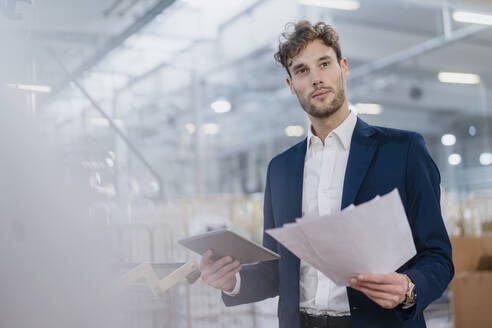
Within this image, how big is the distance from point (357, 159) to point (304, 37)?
0.38 meters

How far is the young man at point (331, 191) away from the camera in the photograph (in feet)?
4.14

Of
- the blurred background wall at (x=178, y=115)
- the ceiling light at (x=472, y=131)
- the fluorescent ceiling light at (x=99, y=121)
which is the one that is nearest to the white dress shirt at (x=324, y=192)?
the blurred background wall at (x=178, y=115)

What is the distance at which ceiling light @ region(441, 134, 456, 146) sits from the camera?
44.9 ft

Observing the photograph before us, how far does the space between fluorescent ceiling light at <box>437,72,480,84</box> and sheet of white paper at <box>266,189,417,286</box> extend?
1191 cm

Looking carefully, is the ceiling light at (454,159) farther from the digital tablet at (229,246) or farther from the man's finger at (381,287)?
the man's finger at (381,287)

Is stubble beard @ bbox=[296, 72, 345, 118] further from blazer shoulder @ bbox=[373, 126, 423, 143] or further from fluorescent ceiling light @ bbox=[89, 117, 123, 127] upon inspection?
fluorescent ceiling light @ bbox=[89, 117, 123, 127]

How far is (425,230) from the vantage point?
4.13 ft

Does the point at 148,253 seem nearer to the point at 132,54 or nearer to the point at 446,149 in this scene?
the point at 132,54

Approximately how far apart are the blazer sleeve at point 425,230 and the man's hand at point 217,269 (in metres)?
0.43

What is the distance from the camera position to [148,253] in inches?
102

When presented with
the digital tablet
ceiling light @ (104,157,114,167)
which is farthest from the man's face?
ceiling light @ (104,157,114,167)

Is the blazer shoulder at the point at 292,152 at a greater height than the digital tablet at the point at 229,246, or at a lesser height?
greater

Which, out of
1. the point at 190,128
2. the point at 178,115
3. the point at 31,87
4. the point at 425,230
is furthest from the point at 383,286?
the point at 178,115

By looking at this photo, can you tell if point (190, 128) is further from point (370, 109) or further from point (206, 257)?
point (206, 257)
